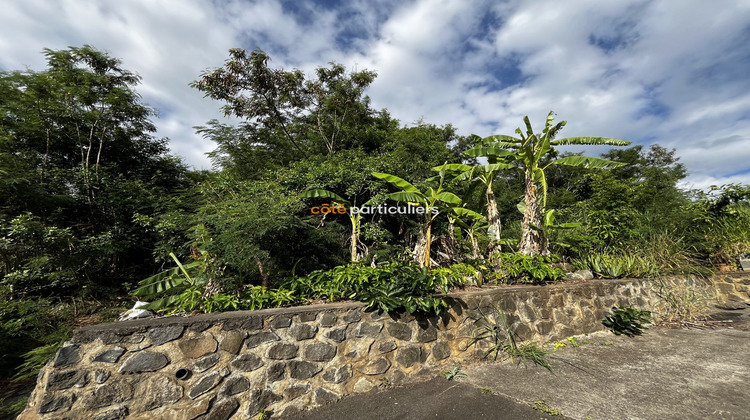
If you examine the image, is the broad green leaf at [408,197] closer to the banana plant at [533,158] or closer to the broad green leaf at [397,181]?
the broad green leaf at [397,181]

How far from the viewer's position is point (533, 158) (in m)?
4.68

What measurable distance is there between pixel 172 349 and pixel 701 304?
7449mm

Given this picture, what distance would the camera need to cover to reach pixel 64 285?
4918 millimetres

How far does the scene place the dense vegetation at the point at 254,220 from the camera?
128 inches

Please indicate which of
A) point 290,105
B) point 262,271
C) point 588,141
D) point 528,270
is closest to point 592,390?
point 528,270

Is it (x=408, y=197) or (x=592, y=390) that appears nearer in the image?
(x=592, y=390)

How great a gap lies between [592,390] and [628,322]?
2229 mm

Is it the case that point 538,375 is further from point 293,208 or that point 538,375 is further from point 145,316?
point 145,316

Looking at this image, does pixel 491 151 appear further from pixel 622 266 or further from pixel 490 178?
pixel 622 266

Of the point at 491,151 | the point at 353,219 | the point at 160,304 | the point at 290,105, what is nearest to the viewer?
the point at 160,304

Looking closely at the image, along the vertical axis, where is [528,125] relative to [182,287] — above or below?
above

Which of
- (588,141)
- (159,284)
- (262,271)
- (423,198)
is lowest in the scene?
(159,284)

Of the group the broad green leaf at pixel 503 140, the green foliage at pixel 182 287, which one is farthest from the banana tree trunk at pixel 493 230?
the green foliage at pixel 182 287

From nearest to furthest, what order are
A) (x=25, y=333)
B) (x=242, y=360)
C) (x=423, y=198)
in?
(x=242, y=360), (x=25, y=333), (x=423, y=198)
